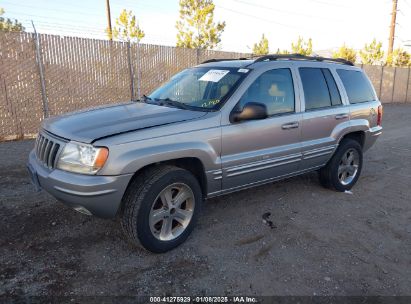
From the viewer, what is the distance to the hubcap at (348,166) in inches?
198

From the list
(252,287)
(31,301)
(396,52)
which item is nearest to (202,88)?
(252,287)

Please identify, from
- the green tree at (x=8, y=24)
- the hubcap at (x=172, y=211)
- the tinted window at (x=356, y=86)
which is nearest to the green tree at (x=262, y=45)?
the green tree at (x=8, y=24)

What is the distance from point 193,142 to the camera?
3.22 meters

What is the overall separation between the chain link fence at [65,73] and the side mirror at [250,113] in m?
6.82

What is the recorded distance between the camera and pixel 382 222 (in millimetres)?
4070

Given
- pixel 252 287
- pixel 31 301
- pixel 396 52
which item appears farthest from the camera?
pixel 396 52

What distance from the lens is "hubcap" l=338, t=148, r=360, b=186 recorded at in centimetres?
504

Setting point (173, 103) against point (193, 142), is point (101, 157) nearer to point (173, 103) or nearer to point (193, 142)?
point (193, 142)

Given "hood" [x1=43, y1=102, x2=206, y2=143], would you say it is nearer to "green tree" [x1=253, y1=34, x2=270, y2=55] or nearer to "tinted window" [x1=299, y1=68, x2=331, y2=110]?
"tinted window" [x1=299, y1=68, x2=331, y2=110]

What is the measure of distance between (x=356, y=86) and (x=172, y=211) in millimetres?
3555

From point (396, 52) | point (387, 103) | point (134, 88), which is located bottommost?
point (387, 103)

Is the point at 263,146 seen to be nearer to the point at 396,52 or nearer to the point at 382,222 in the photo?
the point at 382,222

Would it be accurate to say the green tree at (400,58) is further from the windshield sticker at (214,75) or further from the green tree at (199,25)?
the windshield sticker at (214,75)

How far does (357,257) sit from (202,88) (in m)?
2.40
